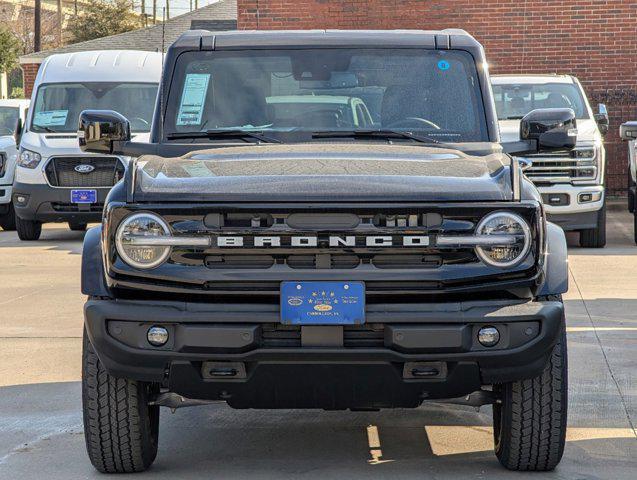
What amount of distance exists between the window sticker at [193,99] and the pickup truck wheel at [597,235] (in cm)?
929

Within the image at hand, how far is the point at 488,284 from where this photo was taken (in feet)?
15.7

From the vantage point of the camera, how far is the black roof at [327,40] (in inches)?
254

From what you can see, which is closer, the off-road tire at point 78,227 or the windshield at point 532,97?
the windshield at point 532,97

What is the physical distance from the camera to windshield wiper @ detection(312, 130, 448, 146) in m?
6.02

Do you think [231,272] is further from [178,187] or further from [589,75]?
[589,75]

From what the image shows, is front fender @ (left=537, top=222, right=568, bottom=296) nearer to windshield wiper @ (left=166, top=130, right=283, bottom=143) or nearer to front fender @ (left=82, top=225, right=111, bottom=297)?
windshield wiper @ (left=166, top=130, right=283, bottom=143)

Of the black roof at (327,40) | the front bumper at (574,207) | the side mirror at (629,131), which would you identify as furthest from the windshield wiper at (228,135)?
the front bumper at (574,207)

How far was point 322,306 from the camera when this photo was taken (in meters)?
4.68

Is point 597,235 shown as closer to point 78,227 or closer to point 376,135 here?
point 78,227

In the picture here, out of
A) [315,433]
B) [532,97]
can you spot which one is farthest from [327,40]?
[532,97]

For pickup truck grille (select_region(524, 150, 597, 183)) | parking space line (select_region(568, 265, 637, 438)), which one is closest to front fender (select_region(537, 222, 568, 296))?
parking space line (select_region(568, 265, 637, 438))

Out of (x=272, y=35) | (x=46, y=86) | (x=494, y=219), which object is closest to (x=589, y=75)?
(x=46, y=86)

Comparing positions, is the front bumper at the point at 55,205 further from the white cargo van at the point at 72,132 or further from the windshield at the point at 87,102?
the windshield at the point at 87,102

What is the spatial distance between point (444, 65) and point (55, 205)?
1051 cm
